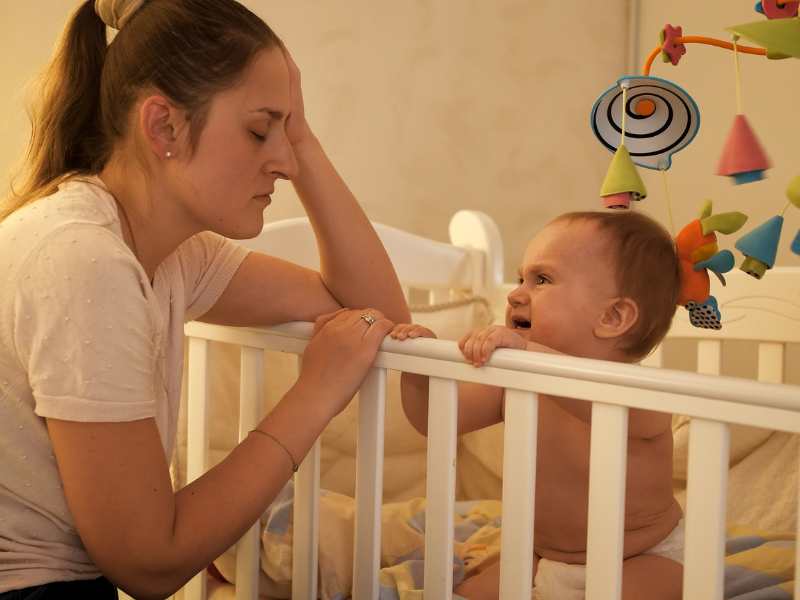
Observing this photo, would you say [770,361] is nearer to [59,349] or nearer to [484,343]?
[484,343]

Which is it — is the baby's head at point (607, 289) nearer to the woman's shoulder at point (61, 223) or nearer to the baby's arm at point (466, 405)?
the baby's arm at point (466, 405)

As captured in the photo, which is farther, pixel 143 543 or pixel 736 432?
pixel 736 432

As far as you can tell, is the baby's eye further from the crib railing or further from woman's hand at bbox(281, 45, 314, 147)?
the crib railing

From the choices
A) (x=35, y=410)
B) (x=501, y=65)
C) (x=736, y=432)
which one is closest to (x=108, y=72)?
(x=35, y=410)

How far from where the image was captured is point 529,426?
31.8 inches

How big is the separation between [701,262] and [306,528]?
0.54 metres

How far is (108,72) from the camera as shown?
3.10 feet

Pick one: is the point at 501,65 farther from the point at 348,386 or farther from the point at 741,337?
the point at 348,386

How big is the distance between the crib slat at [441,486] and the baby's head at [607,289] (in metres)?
0.28

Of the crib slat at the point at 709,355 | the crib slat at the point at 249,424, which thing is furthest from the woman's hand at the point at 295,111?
the crib slat at the point at 709,355

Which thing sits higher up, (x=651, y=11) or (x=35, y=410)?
(x=651, y=11)

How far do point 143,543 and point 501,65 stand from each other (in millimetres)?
1659

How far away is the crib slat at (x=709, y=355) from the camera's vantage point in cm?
143

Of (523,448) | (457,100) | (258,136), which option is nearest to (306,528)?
(523,448)
